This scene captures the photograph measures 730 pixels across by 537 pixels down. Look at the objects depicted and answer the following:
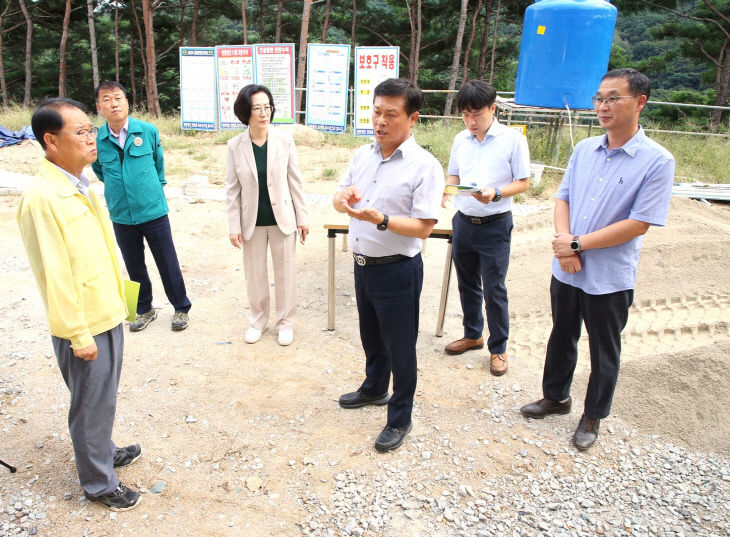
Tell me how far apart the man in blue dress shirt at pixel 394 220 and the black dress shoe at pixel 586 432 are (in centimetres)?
97

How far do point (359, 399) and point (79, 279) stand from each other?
175 cm

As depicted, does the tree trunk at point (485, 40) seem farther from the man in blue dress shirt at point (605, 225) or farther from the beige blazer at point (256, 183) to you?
the man in blue dress shirt at point (605, 225)

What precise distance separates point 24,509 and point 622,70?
3.49 metres

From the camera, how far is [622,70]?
2.42 meters

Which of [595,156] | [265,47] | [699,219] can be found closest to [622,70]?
[595,156]

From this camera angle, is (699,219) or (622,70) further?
(699,219)

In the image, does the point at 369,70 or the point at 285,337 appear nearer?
the point at 285,337

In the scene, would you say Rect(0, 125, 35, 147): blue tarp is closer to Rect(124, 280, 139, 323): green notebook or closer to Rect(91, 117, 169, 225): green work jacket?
A: Rect(91, 117, 169, 225): green work jacket

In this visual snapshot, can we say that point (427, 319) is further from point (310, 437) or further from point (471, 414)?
point (310, 437)

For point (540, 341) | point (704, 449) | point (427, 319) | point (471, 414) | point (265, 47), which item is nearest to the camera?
point (704, 449)

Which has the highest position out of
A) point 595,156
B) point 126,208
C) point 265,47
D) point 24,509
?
point 265,47

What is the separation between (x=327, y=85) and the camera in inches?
433

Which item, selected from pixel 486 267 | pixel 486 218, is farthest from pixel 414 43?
pixel 486 267

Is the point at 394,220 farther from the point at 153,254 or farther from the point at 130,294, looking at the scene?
the point at 153,254
